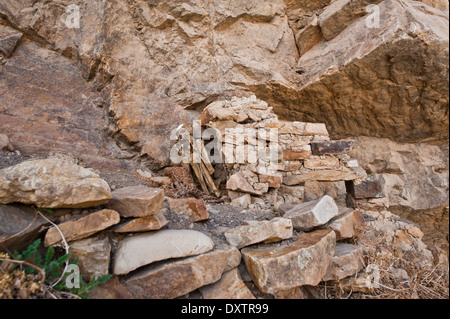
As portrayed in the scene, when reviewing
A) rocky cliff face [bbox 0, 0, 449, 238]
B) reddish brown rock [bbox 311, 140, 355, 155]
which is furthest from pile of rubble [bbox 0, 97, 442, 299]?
rocky cliff face [bbox 0, 0, 449, 238]

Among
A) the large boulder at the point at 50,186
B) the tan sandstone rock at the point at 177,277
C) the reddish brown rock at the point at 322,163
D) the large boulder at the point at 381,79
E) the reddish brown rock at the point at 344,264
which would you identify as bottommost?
the reddish brown rock at the point at 344,264

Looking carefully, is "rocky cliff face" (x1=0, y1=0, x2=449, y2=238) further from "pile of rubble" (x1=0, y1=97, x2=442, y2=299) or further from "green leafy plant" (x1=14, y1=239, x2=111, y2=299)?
"green leafy plant" (x1=14, y1=239, x2=111, y2=299)

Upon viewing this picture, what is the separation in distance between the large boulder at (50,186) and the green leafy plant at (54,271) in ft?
0.96

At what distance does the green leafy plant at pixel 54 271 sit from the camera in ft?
4.74

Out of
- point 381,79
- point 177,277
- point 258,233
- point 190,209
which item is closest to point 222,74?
point 381,79

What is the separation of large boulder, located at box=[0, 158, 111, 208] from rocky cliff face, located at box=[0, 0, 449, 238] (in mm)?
1505

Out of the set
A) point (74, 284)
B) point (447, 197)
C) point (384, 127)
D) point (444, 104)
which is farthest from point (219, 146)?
point (447, 197)

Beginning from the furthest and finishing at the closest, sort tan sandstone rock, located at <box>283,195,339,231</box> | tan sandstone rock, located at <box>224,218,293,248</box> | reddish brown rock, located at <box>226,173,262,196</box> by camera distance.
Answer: reddish brown rock, located at <box>226,173,262,196</box> → tan sandstone rock, located at <box>283,195,339,231</box> → tan sandstone rock, located at <box>224,218,293,248</box>

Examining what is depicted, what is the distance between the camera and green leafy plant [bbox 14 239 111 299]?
1444 mm

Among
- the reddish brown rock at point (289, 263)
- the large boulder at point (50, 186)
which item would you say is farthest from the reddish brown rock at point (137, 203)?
the reddish brown rock at point (289, 263)

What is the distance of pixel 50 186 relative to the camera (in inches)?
63.8

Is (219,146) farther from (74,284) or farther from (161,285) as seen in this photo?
(74,284)

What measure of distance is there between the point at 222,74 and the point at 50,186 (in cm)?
358

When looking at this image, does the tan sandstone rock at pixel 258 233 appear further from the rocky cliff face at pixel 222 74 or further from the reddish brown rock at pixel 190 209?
the rocky cliff face at pixel 222 74
